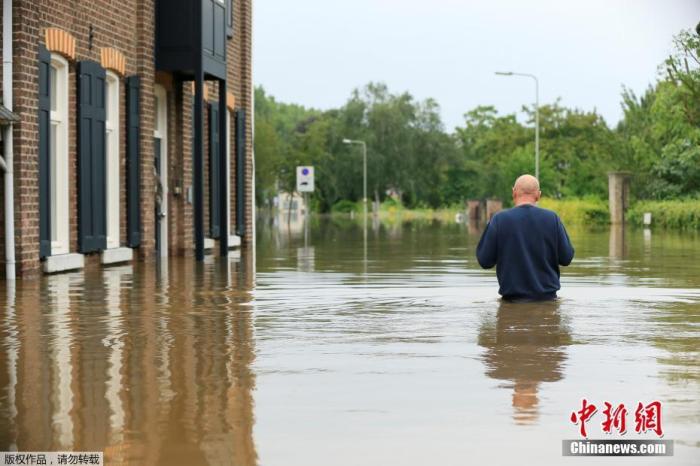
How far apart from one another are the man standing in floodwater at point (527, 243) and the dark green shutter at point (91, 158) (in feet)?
32.9

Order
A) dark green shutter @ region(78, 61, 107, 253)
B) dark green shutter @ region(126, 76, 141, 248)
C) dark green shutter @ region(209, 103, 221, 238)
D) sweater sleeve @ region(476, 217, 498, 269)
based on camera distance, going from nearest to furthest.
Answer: sweater sleeve @ region(476, 217, 498, 269) < dark green shutter @ region(78, 61, 107, 253) < dark green shutter @ region(126, 76, 141, 248) < dark green shutter @ region(209, 103, 221, 238)

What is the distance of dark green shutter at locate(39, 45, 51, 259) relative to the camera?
19.5 metres

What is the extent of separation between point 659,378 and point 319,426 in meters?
2.61

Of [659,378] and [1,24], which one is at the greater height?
[1,24]

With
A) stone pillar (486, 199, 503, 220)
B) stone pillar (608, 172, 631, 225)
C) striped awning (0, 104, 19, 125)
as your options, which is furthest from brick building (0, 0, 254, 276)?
stone pillar (486, 199, 503, 220)

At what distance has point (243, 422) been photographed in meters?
6.95

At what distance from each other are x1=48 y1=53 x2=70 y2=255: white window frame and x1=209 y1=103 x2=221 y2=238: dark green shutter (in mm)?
8644

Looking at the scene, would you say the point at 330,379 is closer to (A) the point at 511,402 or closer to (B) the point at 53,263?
(A) the point at 511,402

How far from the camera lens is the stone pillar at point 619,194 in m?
57.8

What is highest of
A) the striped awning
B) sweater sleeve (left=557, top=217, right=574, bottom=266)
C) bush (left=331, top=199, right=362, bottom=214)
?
the striped awning

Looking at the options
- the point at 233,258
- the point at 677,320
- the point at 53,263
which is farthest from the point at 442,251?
the point at 677,320

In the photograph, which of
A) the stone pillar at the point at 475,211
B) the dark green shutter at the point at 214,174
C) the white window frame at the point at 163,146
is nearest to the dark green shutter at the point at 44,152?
the white window frame at the point at 163,146

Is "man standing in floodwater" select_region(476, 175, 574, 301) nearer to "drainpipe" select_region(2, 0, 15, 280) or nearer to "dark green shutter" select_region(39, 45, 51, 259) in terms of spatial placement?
"drainpipe" select_region(2, 0, 15, 280)

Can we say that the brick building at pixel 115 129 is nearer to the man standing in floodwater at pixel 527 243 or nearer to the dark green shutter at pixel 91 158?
the dark green shutter at pixel 91 158
